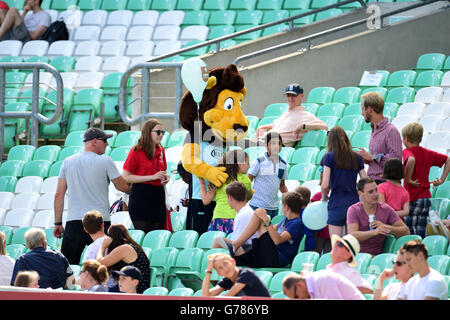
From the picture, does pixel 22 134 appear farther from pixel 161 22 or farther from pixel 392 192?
pixel 392 192

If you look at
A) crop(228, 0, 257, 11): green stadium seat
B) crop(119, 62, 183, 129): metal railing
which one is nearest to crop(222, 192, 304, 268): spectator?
crop(119, 62, 183, 129): metal railing

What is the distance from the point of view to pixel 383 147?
7.89m

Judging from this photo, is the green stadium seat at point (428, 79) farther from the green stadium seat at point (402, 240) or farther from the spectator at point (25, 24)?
the spectator at point (25, 24)

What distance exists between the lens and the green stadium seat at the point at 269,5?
1394 centimetres

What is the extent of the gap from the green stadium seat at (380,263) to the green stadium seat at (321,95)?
428 cm

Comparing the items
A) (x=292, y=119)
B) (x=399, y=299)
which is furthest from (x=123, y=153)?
(x=399, y=299)

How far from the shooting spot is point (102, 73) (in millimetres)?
12930

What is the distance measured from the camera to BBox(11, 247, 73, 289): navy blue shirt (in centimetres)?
706

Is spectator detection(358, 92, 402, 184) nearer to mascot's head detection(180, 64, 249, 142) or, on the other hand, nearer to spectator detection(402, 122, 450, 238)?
spectator detection(402, 122, 450, 238)

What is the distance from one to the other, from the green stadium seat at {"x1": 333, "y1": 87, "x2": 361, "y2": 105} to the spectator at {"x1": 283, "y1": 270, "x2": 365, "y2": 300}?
5.44 metres

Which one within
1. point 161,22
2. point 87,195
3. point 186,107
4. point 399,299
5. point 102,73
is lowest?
point 399,299

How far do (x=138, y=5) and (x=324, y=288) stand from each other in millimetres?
10371

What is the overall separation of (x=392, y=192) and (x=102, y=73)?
249 inches

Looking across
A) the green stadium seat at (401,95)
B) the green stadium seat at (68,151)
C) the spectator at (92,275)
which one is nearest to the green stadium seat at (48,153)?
the green stadium seat at (68,151)
